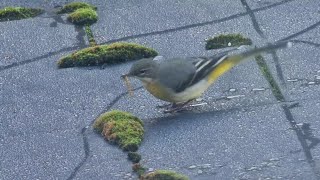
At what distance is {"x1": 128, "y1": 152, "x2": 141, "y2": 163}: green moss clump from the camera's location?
18.0ft

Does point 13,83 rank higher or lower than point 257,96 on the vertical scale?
lower

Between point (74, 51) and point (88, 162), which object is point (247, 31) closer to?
point (74, 51)

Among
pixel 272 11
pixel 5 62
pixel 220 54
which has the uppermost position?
pixel 272 11

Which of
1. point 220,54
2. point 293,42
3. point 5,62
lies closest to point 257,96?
point 220,54

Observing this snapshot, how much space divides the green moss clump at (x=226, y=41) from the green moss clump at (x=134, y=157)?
4.95 feet

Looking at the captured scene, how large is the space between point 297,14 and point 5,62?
2.20 metres

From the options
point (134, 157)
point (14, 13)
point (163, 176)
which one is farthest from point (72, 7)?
point (163, 176)

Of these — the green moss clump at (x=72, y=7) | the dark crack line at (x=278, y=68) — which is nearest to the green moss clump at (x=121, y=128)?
the dark crack line at (x=278, y=68)

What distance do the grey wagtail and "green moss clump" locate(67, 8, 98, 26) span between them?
1229mm

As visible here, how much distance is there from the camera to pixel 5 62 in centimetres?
679

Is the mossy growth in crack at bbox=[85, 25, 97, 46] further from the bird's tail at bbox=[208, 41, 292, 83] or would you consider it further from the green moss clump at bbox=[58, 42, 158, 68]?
the bird's tail at bbox=[208, 41, 292, 83]

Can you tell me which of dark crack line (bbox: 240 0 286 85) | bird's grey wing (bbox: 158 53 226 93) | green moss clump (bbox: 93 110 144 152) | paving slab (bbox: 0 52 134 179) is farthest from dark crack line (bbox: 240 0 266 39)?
green moss clump (bbox: 93 110 144 152)

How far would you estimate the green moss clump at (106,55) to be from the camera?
668 cm

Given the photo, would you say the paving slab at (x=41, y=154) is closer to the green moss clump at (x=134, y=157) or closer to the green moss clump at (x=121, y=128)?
the green moss clump at (x=121, y=128)
